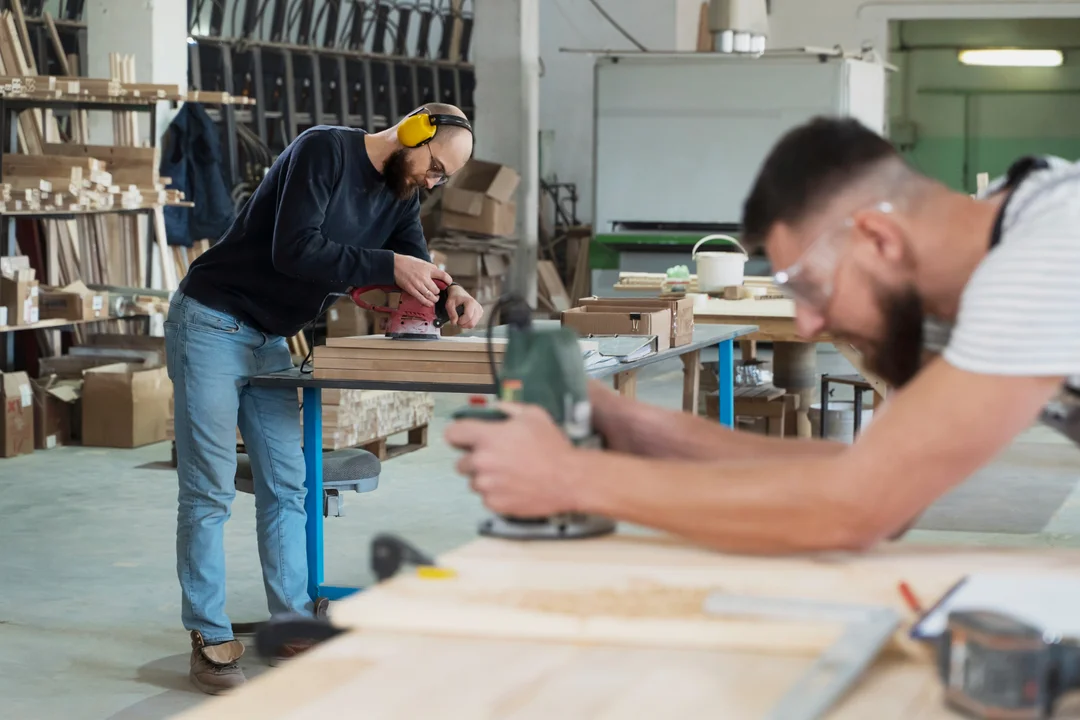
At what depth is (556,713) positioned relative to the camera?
124 centimetres

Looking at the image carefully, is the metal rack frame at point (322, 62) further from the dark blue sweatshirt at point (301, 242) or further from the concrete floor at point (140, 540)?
the dark blue sweatshirt at point (301, 242)

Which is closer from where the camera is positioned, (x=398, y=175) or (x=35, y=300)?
(x=398, y=175)

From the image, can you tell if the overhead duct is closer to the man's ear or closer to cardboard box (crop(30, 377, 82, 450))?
cardboard box (crop(30, 377, 82, 450))

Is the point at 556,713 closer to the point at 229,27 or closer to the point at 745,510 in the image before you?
the point at 745,510

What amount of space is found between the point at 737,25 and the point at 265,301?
637cm

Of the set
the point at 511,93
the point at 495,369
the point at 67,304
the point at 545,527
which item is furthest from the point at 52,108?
the point at 545,527

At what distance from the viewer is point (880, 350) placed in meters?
1.77

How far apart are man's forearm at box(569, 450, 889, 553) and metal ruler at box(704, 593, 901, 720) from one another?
5.2 inches

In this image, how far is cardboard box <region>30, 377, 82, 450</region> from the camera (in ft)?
23.4

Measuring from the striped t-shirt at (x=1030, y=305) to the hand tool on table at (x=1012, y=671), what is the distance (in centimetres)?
40

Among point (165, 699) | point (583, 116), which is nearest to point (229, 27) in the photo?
point (583, 116)

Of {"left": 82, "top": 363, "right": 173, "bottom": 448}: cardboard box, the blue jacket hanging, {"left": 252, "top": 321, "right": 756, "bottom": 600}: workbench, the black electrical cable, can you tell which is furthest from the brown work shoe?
the black electrical cable

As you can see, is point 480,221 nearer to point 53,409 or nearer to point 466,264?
point 466,264

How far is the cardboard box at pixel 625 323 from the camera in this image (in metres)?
4.61
